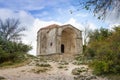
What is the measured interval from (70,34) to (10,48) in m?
13.3

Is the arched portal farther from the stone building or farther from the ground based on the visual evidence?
the ground

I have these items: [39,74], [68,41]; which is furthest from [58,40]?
[39,74]

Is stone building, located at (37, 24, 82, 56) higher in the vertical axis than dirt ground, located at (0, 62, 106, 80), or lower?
higher

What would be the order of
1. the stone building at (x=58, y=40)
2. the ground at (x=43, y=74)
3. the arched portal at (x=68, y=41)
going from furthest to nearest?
the arched portal at (x=68, y=41), the stone building at (x=58, y=40), the ground at (x=43, y=74)

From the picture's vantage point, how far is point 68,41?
40.9m

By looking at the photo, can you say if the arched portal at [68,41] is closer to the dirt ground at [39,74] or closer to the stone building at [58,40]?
the stone building at [58,40]

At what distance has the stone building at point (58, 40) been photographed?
37344mm

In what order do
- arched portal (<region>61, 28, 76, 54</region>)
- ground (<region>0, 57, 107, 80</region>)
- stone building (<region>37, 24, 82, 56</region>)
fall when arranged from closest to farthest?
ground (<region>0, 57, 107, 80</region>), stone building (<region>37, 24, 82, 56</region>), arched portal (<region>61, 28, 76, 54</region>)

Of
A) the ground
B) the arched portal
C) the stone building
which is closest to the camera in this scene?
the ground

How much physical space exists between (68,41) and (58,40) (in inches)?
157

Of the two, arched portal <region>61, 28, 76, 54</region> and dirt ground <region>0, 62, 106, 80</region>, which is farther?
arched portal <region>61, 28, 76, 54</region>

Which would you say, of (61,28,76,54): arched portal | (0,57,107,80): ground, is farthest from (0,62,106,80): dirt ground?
(61,28,76,54): arched portal

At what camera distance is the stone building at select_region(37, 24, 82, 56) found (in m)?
37.3

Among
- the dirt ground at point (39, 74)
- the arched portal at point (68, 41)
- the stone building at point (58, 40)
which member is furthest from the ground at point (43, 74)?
the arched portal at point (68, 41)
